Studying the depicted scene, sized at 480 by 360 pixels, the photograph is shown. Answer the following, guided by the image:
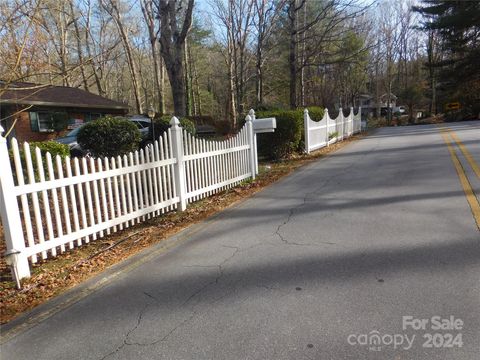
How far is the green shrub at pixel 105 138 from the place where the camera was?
11.3 metres

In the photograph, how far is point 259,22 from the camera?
27172 millimetres

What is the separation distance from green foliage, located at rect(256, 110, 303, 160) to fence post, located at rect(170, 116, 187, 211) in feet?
22.9

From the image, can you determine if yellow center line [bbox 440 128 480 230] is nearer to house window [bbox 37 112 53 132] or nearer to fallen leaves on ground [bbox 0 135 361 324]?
fallen leaves on ground [bbox 0 135 361 324]

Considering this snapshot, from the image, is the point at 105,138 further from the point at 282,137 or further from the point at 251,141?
the point at 282,137

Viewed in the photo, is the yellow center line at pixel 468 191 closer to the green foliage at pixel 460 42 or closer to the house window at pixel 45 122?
the house window at pixel 45 122

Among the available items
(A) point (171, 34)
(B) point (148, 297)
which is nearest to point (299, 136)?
(A) point (171, 34)

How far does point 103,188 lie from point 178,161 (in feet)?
5.58

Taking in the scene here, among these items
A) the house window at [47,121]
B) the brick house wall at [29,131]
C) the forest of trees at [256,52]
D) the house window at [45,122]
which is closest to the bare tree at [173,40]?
the forest of trees at [256,52]

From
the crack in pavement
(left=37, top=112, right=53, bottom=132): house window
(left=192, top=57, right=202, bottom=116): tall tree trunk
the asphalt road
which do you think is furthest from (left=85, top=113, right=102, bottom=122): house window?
(left=192, top=57, right=202, bottom=116): tall tree trunk

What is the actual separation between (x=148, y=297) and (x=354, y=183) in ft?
19.0

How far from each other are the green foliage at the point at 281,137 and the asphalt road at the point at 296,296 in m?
7.45

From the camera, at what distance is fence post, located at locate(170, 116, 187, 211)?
6.55 metres

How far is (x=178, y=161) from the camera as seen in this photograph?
21.7 ft

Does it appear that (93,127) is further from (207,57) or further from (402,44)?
(402,44)
